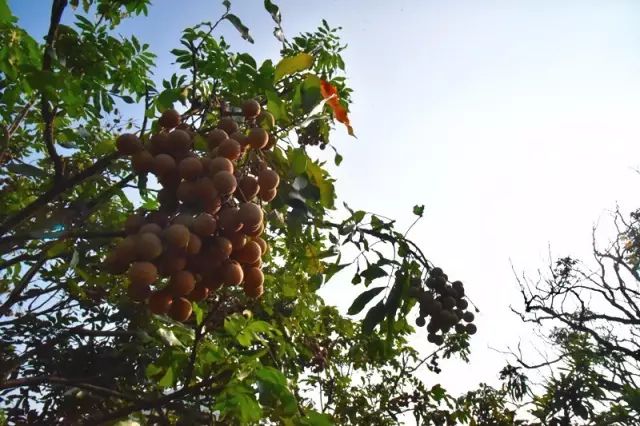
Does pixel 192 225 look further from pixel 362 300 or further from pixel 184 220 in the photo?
pixel 362 300

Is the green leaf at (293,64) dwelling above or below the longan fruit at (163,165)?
above

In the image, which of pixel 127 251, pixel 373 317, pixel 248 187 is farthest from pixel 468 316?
pixel 127 251

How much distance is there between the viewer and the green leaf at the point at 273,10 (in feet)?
6.96

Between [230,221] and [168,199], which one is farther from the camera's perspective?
[168,199]

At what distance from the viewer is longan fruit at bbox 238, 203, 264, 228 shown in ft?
4.43

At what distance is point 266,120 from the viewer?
69.4 inches

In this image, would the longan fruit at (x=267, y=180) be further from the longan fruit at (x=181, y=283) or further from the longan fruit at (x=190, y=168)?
the longan fruit at (x=181, y=283)

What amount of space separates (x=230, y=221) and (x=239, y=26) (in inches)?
54.1

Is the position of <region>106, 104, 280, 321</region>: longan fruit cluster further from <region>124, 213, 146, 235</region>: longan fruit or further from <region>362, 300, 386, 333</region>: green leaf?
<region>362, 300, 386, 333</region>: green leaf

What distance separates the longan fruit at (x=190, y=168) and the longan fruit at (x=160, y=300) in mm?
381

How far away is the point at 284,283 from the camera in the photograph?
3.70 m

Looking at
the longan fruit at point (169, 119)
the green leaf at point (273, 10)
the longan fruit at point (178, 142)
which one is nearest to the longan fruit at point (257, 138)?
the longan fruit at point (178, 142)

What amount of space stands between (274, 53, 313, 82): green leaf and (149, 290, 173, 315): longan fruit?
Answer: 3.21ft

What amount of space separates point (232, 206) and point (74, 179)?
0.99m
